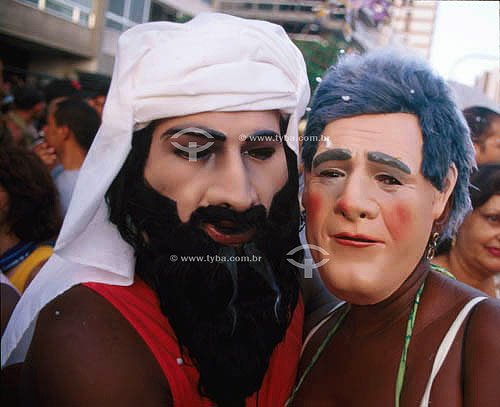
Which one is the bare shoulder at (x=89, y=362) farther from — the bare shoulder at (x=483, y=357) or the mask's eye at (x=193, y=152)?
the bare shoulder at (x=483, y=357)

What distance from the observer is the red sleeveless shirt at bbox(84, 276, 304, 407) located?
4.89ft

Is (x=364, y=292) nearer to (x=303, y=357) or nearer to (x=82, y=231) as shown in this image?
(x=303, y=357)

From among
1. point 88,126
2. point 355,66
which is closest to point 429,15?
point 355,66

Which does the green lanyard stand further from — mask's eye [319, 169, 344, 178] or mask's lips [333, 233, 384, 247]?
mask's eye [319, 169, 344, 178]

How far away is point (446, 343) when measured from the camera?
1376 millimetres

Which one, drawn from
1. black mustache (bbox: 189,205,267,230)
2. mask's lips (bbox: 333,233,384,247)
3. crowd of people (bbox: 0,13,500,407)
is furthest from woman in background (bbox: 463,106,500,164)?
black mustache (bbox: 189,205,267,230)

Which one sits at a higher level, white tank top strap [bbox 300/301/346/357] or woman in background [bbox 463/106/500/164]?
woman in background [bbox 463/106/500/164]

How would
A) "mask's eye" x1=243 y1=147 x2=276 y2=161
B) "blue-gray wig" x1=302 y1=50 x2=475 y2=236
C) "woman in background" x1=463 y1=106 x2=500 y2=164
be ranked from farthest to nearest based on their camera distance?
"woman in background" x1=463 y1=106 x2=500 y2=164 < "mask's eye" x1=243 y1=147 x2=276 y2=161 < "blue-gray wig" x1=302 y1=50 x2=475 y2=236

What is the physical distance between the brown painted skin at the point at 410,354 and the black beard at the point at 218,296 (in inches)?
9.8

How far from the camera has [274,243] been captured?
1.67 m

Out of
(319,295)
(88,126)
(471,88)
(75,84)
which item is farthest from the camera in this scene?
(75,84)

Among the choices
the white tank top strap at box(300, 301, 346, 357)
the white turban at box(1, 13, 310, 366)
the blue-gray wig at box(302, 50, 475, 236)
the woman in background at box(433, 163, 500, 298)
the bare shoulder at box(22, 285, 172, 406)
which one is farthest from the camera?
the woman in background at box(433, 163, 500, 298)

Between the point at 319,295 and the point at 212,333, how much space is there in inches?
30.0

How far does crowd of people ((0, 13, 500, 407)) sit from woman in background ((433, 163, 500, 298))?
756mm
